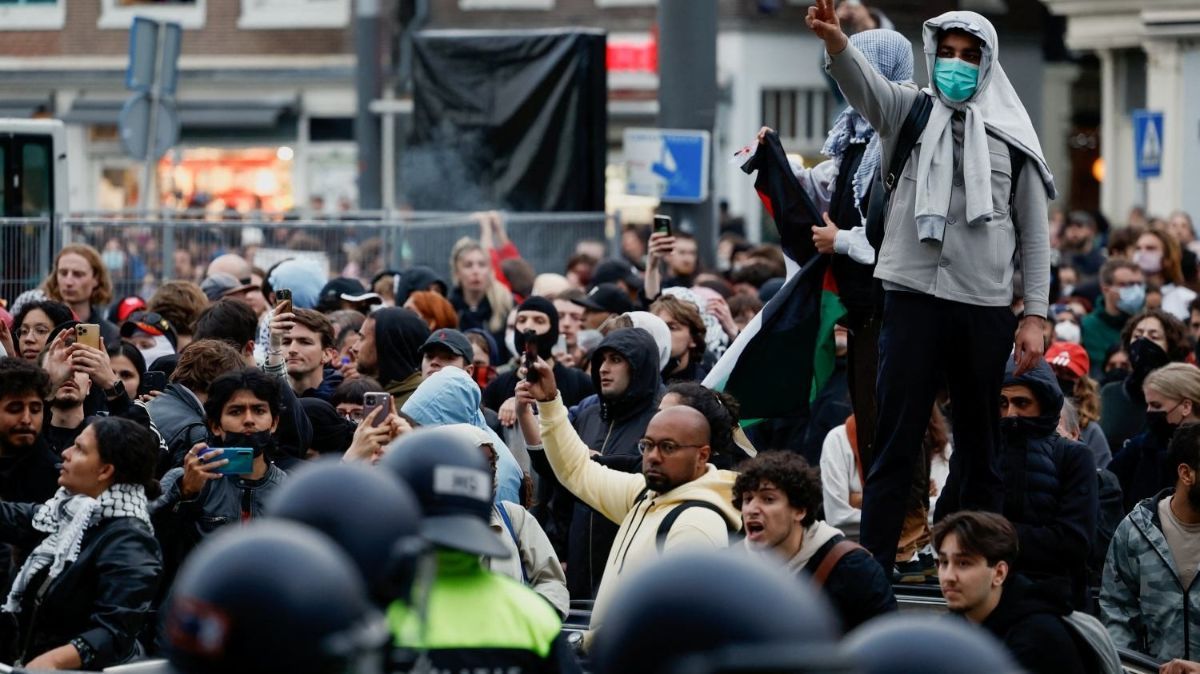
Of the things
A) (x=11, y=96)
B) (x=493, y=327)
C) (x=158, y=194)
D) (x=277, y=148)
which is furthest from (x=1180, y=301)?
(x=11, y=96)

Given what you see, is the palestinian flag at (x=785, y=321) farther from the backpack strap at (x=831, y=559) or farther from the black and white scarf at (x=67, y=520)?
the black and white scarf at (x=67, y=520)

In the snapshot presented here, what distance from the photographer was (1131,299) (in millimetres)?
13430

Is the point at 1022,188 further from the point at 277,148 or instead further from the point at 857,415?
the point at 277,148

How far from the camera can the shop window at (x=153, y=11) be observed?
36562mm

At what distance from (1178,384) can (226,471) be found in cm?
426

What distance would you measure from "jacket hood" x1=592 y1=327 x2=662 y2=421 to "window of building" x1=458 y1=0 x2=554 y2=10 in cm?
2773

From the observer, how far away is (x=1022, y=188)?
696 cm

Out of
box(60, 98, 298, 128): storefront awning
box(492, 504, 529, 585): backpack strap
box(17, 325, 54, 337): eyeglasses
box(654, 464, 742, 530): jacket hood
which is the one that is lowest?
box(492, 504, 529, 585): backpack strap

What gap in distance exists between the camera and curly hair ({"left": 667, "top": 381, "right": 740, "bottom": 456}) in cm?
729

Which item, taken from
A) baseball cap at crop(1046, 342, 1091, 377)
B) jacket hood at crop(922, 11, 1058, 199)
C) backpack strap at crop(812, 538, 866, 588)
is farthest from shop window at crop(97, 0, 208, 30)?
backpack strap at crop(812, 538, 866, 588)

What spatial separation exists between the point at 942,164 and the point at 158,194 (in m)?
27.1

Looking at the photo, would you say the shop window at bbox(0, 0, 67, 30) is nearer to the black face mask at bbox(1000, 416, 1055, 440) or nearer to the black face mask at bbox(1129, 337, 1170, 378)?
the black face mask at bbox(1129, 337, 1170, 378)

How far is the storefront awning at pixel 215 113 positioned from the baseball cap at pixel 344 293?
24109mm

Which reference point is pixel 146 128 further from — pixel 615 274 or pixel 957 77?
pixel 957 77
